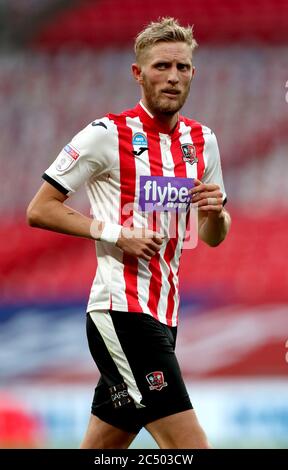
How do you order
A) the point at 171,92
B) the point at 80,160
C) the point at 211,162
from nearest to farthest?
the point at 80,160 → the point at 171,92 → the point at 211,162

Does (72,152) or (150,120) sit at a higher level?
(150,120)

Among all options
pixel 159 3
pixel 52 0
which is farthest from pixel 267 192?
pixel 52 0

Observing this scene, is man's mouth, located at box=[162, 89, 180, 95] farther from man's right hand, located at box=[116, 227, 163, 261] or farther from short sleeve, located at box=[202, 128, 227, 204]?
man's right hand, located at box=[116, 227, 163, 261]

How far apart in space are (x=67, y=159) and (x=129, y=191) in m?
0.28

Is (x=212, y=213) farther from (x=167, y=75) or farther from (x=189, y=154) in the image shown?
(x=167, y=75)

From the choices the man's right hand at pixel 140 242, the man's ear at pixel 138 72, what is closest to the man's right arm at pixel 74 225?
the man's right hand at pixel 140 242

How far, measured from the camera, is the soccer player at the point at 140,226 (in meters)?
4.16

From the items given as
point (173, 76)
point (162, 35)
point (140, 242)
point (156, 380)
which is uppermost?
point (162, 35)

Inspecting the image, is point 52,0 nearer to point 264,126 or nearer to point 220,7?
point 220,7

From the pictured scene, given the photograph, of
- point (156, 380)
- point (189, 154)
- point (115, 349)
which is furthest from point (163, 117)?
point (156, 380)

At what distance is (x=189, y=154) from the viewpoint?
455cm

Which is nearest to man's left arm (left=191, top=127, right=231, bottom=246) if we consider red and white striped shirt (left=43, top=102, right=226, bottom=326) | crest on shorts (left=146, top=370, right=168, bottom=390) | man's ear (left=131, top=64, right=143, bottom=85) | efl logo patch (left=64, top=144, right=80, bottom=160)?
red and white striped shirt (left=43, top=102, right=226, bottom=326)

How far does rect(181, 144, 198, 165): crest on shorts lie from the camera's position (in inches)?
178

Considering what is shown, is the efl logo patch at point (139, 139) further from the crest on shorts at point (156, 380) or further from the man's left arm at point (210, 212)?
the crest on shorts at point (156, 380)
